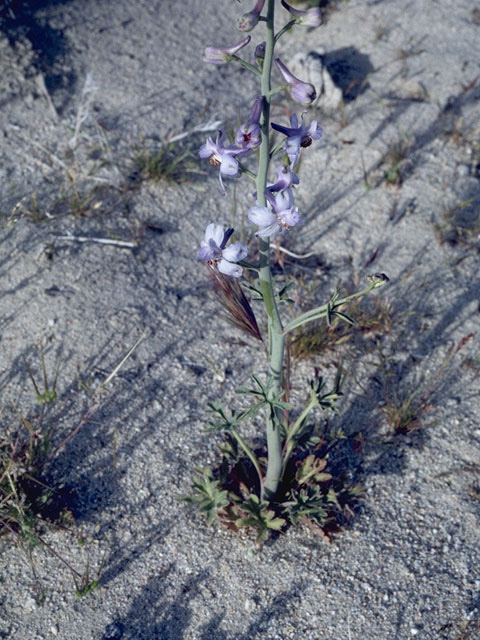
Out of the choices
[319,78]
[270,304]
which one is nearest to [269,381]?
[270,304]

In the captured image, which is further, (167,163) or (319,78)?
(319,78)

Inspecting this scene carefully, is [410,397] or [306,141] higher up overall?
[306,141]

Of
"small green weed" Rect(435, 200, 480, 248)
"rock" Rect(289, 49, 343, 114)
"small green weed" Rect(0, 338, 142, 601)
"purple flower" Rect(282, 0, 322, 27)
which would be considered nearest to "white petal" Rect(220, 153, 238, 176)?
"purple flower" Rect(282, 0, 322, 27)

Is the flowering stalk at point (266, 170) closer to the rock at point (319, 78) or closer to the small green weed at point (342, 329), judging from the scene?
the small green weed at point (342, 329)

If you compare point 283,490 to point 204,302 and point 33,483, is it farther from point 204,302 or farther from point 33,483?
point 204,302

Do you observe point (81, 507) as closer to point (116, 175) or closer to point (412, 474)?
point (412, 474)

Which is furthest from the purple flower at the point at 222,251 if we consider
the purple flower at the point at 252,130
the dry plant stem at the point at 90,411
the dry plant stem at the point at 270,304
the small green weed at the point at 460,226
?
the small green weed at the point at 460,226

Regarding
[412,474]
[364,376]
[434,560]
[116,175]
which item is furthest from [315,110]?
[434,560]
